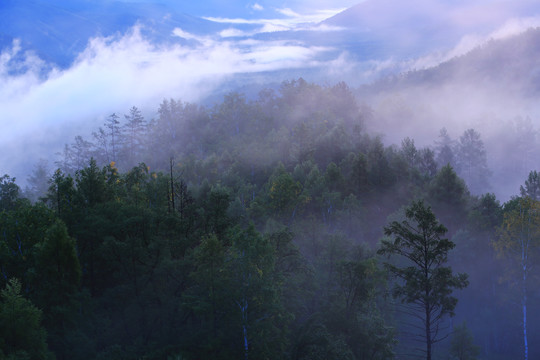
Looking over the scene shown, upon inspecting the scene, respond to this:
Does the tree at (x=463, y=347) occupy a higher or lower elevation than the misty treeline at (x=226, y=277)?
lower

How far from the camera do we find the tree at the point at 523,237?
34.5 metres

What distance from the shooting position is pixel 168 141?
386ft

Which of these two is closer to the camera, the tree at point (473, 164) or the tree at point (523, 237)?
the tree at point (523, 237)

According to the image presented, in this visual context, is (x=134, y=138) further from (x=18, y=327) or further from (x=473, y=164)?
(x=18, y=327)

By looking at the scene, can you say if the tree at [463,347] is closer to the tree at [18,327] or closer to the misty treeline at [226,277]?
the misty treeline at [226,277]

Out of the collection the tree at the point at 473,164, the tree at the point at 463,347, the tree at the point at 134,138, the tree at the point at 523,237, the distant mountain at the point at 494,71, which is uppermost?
the distant mountain at the point at 494,71

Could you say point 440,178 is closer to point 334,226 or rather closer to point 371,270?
point 334,226

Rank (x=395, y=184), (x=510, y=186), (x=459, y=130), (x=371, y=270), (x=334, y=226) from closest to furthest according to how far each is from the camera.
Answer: (x=371, y=270) → (x=334, y=226) → (x=395, y=184) → (x=510, y=186) → (x=459, y=130)

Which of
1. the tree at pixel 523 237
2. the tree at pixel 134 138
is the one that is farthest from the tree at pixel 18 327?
the tree at pixel 134 138

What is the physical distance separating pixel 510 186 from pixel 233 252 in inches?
4176

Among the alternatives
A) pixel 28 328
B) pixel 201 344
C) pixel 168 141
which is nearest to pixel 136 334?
pixel 201 344

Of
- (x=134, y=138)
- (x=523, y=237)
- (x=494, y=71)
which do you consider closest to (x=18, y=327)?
(x=523, y=237)

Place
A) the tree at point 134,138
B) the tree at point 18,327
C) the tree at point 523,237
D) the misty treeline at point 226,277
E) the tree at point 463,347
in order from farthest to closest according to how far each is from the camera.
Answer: the tree at point 134,138 < the tree at point 523,237 < the tree at point 463,347 < the misty treeline at point 226,277 < the tree at point 18,327

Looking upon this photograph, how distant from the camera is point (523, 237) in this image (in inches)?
1393
